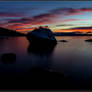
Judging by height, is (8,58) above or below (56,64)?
above

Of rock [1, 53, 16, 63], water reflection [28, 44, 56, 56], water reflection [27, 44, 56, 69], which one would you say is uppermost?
rock [1, 53, 16, 63]

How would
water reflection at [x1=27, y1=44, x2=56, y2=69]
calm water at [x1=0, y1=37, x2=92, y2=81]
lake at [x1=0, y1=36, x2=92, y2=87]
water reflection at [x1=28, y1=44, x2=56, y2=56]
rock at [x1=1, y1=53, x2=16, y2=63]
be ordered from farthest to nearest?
water reflection at [x1=28, y1=44, x2=56, y2=56] < rock at [x1=1, y1=53, x2=16, y2=63] < water reflection at [x1=27, y1=44, x2=56, y2=69] < calm water at [x1=0, y1=37, x2=92, y2=81] < lake at [x1=0, y1=36, x2=92, y2=87]

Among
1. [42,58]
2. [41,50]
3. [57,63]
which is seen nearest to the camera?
[57,63]

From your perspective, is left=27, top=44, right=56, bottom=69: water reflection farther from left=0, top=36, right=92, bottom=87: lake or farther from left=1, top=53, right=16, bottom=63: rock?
left=1, top=53, right=16, bottom=63: rock

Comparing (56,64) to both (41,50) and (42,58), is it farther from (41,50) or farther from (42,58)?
(41,50)

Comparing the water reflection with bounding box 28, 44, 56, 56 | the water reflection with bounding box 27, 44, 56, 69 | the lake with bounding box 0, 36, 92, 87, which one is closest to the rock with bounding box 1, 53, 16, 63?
the lake with bounding box 0, 36, 92, 87

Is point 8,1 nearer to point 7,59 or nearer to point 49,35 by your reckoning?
point 7,59

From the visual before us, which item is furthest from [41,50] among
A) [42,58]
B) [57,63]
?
[57,63]

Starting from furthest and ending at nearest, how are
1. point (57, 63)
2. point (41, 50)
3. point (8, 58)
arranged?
point (41, 50) → point (8, 58) → point (57, 63)

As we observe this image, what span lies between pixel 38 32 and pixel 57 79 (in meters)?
54.9

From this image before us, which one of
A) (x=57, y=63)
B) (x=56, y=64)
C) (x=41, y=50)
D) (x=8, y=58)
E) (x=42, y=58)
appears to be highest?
(x=8, y=58)

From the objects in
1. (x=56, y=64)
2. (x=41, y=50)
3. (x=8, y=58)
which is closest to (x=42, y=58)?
(x=56, y=64)

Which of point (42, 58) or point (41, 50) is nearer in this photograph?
point (42, 58)

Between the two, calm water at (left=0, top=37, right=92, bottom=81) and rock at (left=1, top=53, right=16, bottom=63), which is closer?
calm water at (left=0, top=37, right=92, bottom=81)
